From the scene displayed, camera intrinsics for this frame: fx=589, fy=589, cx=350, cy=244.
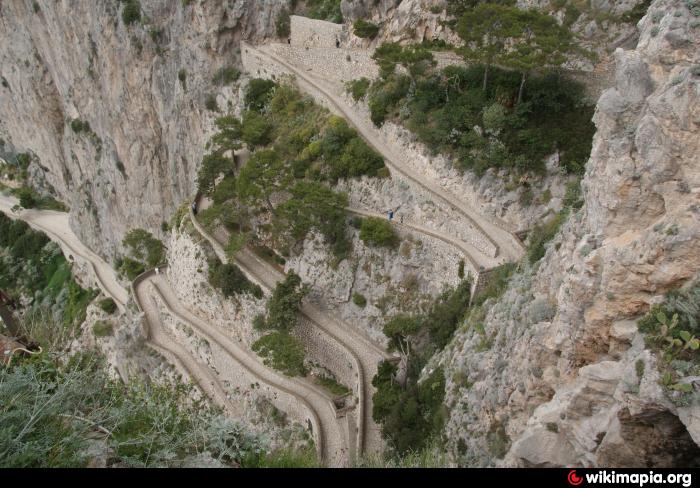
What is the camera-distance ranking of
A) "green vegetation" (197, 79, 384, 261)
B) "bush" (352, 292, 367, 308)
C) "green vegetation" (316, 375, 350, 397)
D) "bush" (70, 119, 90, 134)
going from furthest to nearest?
"bush" (70, 119, 90, 134) → "green vegetation" (197, 79, 384, 261) → "bush" (352, 292, 367, 308) → "green vegetation" (316, 375, 350, 397)

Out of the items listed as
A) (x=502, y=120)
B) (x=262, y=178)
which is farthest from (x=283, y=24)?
(x=502, y=120)

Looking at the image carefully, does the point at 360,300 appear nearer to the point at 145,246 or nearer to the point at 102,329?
the point at 102,329

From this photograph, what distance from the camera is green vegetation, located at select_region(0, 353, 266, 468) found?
32.5ft

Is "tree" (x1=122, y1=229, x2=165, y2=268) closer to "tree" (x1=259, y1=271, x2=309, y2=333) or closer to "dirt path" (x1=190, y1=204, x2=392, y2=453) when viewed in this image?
"dirt path" (x1=190, y1=204, x2=392, y2=453)

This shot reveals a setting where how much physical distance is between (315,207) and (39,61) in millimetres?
40691

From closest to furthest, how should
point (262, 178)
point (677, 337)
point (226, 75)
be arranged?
point (677, 337), point (262, 178), point (226, 75)

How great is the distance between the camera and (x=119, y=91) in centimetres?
4522

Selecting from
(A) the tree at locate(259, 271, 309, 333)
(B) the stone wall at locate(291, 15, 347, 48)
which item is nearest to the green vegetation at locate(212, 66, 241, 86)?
(B) the stone wall at locate(291, 15, 347, 48)

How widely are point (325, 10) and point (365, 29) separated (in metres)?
7.13

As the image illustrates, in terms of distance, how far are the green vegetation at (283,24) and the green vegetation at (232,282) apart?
58.5 ft

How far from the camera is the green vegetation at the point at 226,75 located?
131ft

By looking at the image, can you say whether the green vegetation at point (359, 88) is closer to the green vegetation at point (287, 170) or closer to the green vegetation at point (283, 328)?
the green vegetation at point (287, 170)

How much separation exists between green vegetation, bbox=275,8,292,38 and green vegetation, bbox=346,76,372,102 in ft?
28.8
